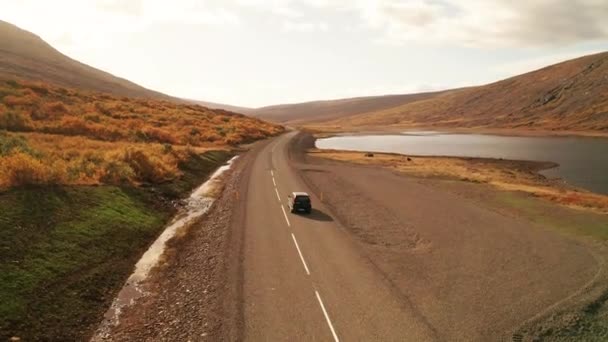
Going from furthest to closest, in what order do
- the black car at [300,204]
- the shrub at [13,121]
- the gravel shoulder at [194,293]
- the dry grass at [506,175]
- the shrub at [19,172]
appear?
1. the shrub at [13,121]
2. the dry grass at [506,175]
3. the black car at [300,204]
4. the shrub at [19,172]
5. the gravel shoulder at [194,293]

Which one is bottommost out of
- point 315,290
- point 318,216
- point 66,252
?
point 315,290

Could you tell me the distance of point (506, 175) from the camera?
57.1 meters

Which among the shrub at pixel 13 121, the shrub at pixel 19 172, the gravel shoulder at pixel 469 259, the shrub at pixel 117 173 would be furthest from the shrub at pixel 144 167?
the shrub at pixel 13 121

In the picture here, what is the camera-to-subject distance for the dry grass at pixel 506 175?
36594mm

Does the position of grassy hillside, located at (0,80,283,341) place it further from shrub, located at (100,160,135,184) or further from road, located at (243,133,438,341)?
road, located at (243,133,438,341)

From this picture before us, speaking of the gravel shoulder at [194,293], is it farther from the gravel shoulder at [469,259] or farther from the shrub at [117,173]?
the shrub at [117,173]

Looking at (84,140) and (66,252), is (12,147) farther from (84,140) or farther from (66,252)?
(84,140)

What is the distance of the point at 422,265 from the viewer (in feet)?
71.1

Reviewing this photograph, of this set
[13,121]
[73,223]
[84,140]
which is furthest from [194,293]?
[13,121]

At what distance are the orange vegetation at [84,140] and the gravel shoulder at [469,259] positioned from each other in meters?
18.3

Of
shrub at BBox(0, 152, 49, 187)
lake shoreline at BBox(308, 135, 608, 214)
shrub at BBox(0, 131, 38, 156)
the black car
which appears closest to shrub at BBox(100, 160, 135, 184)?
shrub at BBox(0, 131, 38, 156)

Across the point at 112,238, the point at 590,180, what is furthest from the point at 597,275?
the point at 590,180

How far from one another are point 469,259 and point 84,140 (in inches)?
1766

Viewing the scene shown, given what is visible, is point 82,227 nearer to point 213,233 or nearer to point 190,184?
point 213,233
